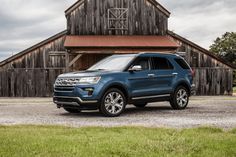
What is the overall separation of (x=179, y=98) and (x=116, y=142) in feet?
25.9

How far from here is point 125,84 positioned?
13.3 m

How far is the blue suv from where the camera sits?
1274cm

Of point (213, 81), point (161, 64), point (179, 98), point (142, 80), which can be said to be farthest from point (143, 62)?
point (213, 81)

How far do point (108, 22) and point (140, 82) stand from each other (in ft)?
63.4

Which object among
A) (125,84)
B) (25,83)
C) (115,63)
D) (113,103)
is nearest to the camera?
(113,103)

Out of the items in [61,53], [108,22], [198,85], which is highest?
[108,22]

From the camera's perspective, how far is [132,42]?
1141 inches

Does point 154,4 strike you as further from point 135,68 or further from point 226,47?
point 226,47

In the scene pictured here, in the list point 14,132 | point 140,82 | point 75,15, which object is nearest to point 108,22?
point 75,15

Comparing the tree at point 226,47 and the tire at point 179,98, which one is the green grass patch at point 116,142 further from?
the tree at point 226,47

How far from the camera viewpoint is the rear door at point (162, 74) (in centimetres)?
1438

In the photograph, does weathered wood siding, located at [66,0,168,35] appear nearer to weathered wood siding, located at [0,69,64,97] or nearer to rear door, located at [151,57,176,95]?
weathered wood siding, located at [0,69,64,97]

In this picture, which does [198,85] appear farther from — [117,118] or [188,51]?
[117,118]

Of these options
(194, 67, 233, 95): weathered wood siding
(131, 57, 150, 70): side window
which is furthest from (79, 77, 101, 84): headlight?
(194, 67, 233, 95): weathered wood siding
